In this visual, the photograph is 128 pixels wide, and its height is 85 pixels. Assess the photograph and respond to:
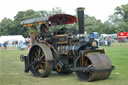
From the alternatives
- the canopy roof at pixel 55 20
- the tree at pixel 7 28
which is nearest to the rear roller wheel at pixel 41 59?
the canopy roof at pixel 55 20

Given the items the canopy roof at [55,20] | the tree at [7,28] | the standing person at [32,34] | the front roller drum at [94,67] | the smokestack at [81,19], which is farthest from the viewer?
the tree at [7,28]

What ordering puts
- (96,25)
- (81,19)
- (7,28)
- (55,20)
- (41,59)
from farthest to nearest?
(7,28), (96,25), (55,20), (41,59), (81,19)

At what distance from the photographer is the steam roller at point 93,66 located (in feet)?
27.4

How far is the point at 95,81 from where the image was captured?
8.59 metres

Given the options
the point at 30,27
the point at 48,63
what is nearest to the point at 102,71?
the point at 48,63

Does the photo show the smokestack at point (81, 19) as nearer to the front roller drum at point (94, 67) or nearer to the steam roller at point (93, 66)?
the steam roller at point (93, 66)

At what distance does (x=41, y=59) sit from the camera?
10328mm

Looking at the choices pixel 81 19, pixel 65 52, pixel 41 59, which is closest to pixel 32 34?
pixel 41 59

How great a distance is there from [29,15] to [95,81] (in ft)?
270

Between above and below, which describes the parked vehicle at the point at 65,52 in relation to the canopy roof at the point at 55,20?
below

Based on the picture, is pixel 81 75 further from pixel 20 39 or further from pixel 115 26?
pixel 115 26

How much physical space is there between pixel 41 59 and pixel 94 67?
2834mm

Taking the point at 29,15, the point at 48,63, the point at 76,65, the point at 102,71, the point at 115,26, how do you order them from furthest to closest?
the point at 29,15 < the point at 115,26 < the point at 48,63 < the point at 76,65 < the point at 102,71

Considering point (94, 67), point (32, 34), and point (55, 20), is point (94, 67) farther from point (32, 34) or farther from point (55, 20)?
point (32, 34)
